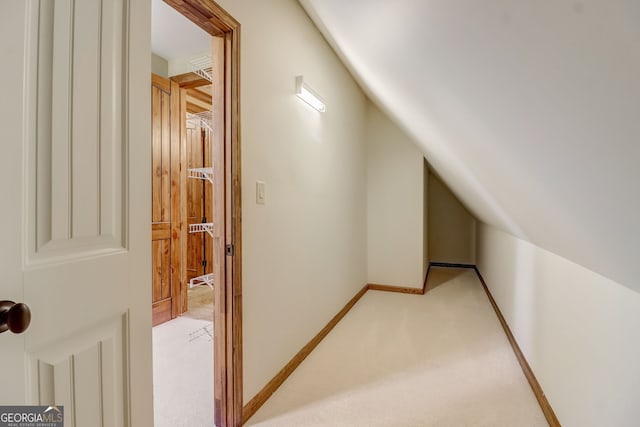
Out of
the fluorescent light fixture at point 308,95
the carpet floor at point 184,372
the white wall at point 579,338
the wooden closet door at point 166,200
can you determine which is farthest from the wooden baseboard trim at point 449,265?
the wooden closet door at point 166,200

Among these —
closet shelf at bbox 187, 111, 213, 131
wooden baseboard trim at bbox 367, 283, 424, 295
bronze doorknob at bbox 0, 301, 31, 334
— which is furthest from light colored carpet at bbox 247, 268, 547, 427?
closet shelf at bbox 187, 111, 213, 131

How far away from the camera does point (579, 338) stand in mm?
1284

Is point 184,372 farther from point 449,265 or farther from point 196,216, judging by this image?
point 449,265

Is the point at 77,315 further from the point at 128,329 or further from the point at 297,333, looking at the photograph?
the point at 297,333

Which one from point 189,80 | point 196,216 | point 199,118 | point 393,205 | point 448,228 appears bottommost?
point 448,228

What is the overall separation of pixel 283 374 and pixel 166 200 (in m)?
1.93

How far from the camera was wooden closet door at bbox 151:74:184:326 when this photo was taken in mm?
2799

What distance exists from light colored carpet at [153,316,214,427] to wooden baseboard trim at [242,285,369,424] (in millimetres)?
199

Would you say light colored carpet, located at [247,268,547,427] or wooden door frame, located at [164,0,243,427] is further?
light colored carpet, located at [247,268,547,427]

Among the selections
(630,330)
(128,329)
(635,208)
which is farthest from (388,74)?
(128,329)

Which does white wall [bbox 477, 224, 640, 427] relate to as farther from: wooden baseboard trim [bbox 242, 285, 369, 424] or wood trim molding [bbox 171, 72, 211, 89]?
wood trim molding [bbox 171, 72, 211, 89]

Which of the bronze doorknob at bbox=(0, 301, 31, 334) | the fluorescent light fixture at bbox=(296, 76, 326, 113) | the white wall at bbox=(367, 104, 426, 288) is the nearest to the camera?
A: the bronze doorknob at bbox=(0, 301, 31, 334)

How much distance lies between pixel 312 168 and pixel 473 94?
4.82 feet

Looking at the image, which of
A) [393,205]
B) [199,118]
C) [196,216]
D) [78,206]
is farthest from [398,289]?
[78,206]
